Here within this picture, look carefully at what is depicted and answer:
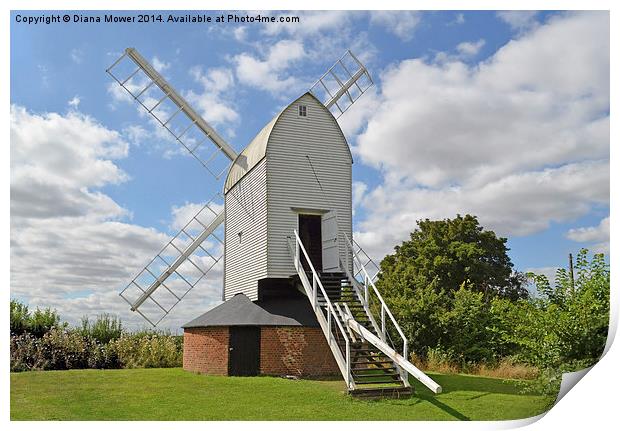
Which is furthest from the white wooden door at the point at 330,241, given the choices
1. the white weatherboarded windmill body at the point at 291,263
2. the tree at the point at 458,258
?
the tree at the point at 458,258

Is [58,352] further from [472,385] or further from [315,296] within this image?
[472,385]

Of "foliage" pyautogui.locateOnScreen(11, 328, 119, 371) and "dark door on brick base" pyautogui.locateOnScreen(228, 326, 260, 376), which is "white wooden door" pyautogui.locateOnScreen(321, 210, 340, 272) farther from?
"foliage" pyautogui.locateOnScreen(11, 328, 119, 371)

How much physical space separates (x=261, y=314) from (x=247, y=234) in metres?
2.56

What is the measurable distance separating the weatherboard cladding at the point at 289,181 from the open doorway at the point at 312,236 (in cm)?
142

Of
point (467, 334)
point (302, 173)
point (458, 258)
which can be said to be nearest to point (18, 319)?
point (302, 173)

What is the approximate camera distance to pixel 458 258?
2759cm

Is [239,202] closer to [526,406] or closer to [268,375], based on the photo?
[268,375]

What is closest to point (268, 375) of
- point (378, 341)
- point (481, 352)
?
point (378, 341)

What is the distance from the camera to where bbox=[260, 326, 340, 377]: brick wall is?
15523mm

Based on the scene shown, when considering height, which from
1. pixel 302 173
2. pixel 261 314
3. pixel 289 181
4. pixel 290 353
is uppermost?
pixel 302 173

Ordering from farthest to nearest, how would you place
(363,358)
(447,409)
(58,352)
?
(58,352) < (363,358) < (447,409)

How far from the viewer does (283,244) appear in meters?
16.2

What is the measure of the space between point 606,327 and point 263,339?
7736 millimetres

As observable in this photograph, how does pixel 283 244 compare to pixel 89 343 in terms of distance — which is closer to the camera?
pixel 283 244
